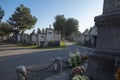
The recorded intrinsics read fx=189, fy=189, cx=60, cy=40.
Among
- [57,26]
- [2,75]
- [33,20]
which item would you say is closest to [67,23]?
[57,26]

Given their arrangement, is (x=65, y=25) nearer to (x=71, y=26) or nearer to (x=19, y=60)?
(x=71, y=26)

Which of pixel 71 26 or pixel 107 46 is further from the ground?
pixel 71 26

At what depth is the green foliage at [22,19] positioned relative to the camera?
2223 inches

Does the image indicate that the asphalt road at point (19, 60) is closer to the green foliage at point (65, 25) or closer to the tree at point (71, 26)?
the green foliage at point (65, 25)

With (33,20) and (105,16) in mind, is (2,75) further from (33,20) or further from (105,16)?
(33,20)

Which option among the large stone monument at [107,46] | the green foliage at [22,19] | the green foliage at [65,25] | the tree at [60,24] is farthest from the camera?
the green foliage at [65,25]

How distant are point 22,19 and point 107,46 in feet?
168

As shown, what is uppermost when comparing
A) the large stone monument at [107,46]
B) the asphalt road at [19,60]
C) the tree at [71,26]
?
the tree at [71,26]

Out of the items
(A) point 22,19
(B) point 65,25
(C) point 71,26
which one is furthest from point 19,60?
(C) point 71,26

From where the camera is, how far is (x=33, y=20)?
5812 centimetres

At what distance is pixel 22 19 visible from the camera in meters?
56.6

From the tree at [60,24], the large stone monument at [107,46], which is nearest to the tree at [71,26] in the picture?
the tree at [60,24]

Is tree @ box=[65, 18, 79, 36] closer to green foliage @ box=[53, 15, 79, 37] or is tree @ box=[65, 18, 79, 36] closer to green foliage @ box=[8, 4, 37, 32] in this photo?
green foliage @ box=[53, 15, 79, 37]

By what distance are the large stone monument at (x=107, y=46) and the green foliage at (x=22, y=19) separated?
5003 centimetres
